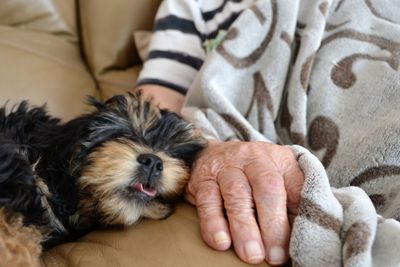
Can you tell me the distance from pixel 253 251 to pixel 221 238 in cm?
6

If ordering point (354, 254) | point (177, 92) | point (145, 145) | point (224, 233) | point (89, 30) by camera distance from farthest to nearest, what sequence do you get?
1. point (89, 30)
2. point (177, 92)
3. point (145, 145)
4. point (224, 233)
5. point (354, 254)

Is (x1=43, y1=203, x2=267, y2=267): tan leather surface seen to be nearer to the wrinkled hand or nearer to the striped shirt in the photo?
the wrinkled hand

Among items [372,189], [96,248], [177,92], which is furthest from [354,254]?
[177,92]

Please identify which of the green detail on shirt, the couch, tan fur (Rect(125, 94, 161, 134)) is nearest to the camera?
tan fur (Rect(125, 94, 161, 134))

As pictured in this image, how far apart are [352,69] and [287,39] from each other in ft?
0.61

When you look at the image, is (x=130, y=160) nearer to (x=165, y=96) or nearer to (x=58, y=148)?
(x=58, y=148)

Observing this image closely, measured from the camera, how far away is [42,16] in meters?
1.76

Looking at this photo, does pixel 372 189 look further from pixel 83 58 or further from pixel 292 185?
pixel 83 58

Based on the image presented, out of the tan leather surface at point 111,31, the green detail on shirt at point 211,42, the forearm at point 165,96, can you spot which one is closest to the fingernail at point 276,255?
the forearm at point 165,96

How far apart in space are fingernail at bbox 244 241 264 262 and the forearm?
682 millimetres

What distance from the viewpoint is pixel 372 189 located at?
43.8 inches

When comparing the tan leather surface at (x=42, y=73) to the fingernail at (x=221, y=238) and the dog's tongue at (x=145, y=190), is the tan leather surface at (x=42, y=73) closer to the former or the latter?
the dog's tongue at (x=145, y=190)

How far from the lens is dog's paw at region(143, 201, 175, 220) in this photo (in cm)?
102

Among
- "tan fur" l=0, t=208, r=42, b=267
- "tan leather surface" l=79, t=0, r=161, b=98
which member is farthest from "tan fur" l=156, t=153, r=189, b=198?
"tan leather surface" l=79, t=0, r=161, b=98
